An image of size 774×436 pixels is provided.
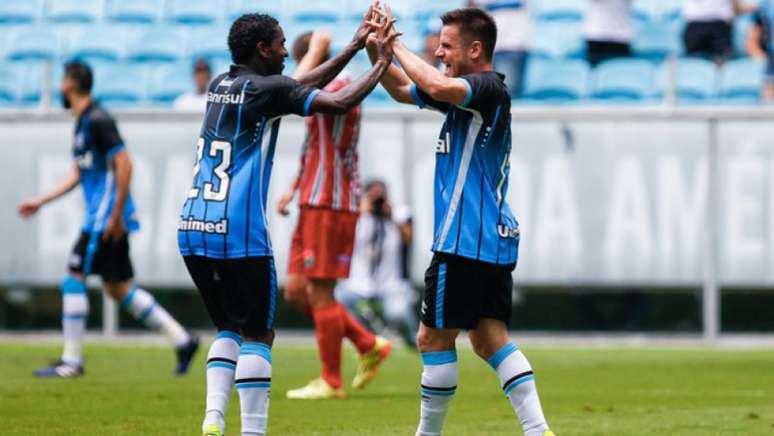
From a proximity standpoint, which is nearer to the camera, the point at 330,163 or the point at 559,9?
the point at 330,163

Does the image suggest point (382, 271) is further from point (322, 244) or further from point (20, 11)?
point (20, 11)

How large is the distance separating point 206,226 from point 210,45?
41.6ft

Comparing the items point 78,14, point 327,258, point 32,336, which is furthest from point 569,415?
point 78,14

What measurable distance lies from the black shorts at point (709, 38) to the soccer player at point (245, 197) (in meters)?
11.3

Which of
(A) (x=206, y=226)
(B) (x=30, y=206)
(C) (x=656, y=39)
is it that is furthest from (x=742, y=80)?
(A) (x=206, y=226)

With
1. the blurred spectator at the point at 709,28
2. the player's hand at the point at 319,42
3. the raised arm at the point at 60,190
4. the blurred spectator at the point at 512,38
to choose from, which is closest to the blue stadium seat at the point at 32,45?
the blurred spectator at the point at 512,38

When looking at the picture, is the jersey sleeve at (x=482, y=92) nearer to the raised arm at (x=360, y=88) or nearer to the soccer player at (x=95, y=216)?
the raised arm at (x=360, y=88)

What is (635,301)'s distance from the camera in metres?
16.5

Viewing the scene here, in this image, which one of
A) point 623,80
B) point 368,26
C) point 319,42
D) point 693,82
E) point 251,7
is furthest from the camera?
point 251,7

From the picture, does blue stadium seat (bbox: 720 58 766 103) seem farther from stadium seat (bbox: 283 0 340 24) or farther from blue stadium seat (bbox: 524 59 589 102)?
stadium seat (bbox: 283 0 340 24)

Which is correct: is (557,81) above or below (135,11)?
below

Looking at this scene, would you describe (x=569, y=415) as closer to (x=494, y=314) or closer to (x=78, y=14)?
(x=494, y=314)

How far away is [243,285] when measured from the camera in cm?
739

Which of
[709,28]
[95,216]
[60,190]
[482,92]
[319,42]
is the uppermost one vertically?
[709,28]
